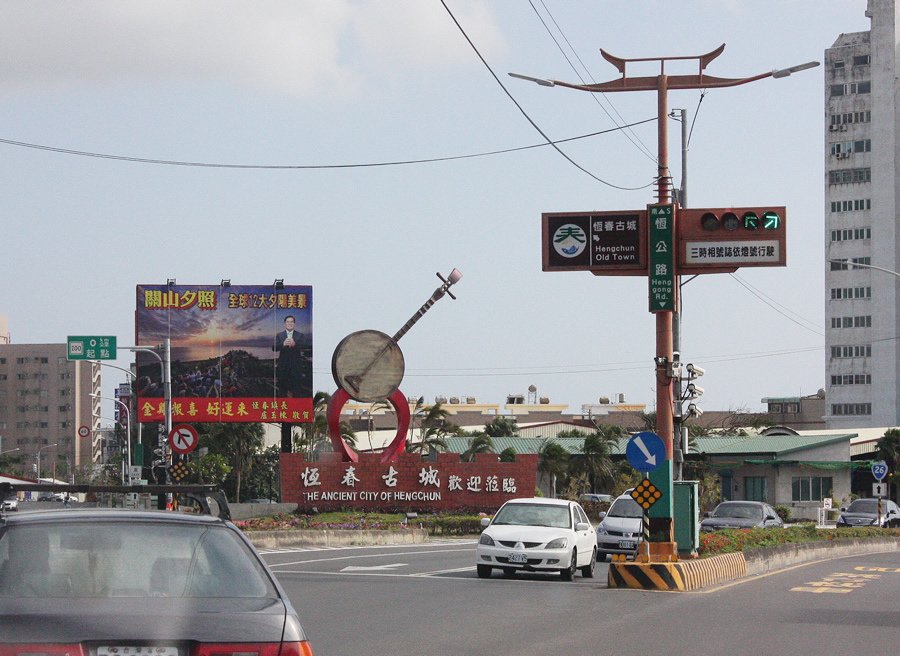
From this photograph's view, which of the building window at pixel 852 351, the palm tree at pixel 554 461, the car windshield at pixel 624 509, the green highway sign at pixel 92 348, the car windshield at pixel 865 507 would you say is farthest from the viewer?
the building window at pixel 852 351

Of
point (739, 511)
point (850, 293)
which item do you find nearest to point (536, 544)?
point (739, 511)

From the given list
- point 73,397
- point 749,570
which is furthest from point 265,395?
point 73,397

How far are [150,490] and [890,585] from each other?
18.8 meters

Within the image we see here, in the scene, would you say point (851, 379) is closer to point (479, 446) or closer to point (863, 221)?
point (863, 221)

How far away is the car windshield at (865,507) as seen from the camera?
51438 mm

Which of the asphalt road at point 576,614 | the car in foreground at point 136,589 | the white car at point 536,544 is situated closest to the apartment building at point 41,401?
the asphalt road at point 576,614

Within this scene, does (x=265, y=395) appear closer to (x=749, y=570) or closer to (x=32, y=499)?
(x=749, y=570)

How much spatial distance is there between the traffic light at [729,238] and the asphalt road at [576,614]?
5.84 m

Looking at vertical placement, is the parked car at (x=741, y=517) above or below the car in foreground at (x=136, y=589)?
below

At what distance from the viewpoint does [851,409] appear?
11962 centimetres

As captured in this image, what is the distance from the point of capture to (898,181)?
117 m

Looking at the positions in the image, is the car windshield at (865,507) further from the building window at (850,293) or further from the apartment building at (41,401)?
the apartment building at (41,401)

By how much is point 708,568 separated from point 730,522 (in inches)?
476

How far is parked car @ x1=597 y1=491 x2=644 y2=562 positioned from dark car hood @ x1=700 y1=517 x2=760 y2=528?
4357 millimetres
